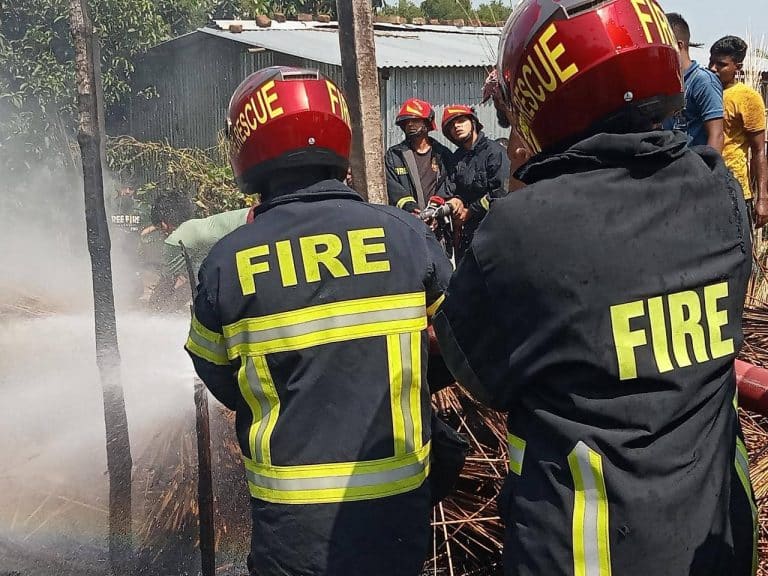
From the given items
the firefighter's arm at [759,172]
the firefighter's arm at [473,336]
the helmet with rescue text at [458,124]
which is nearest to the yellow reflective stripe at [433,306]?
the firefighter's arm at [473,336]

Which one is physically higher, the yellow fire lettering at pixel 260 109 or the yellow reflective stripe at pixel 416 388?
the yellow fire lettering at pixel 260 109

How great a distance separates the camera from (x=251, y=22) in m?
15.6

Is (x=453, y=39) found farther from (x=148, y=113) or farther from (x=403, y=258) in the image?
(x=403, y=258)

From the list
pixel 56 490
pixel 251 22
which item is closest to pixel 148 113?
pixel 251 22

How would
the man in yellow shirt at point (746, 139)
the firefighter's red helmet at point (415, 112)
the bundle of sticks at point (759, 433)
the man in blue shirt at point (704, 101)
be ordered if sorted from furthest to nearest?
1. the firefighter's red helmet at point (415, 112)
2. the man in yellow shirt at point (746, 139)
3. the man in blue shirt at point (704, 101)
4. the bundle of sticks at point (759, 433)

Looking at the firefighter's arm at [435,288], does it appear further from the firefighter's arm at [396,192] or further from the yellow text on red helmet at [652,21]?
the firefighter's arm at [396,192]

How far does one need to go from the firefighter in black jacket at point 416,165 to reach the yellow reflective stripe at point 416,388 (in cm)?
483

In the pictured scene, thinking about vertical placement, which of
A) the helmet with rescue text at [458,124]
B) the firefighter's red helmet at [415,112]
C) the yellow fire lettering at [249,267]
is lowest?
the yellow fire lettering at [249,267]

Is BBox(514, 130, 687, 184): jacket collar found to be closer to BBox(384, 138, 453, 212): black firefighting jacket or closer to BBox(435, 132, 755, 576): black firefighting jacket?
BBox(435, 132, 755, 576): black firefighting jacket

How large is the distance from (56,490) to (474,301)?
4.12 m

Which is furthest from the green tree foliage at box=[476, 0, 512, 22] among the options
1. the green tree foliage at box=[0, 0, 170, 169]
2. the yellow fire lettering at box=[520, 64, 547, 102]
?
the green tree foliage at box=[0, 0, 170, 169]

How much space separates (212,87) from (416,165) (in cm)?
927

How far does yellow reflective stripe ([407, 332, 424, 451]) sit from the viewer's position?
227cm

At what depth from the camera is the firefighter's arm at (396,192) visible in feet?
23.3
